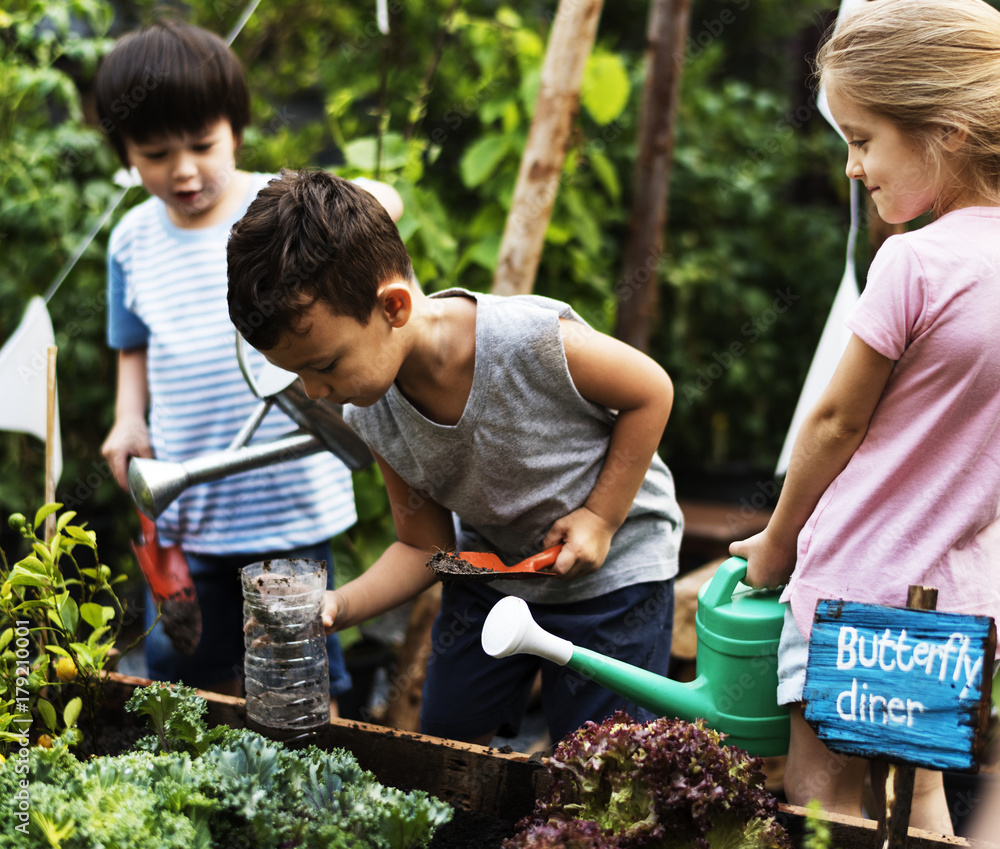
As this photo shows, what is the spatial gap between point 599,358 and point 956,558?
1.76 ft

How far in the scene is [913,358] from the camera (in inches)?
41.9

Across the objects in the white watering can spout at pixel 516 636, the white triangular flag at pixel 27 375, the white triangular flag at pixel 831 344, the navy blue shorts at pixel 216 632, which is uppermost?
the white triangular flag at pixel 831 344

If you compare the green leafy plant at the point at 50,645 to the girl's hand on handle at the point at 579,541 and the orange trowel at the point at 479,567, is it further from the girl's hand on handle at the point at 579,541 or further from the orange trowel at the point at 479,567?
the girl's hand on handle at the point at 579,541

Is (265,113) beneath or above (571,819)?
above

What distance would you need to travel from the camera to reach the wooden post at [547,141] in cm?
197

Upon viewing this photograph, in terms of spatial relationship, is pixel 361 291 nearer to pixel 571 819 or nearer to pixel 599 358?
pixel 599 358

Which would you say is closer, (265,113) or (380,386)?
(380,386)

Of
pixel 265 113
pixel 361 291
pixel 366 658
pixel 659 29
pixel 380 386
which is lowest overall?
pixel 366 658

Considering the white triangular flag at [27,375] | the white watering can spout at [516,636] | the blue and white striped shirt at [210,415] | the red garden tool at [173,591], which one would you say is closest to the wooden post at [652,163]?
the blue and white striped shirt at [210,415]

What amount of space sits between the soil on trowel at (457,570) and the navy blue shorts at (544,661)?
0.24m

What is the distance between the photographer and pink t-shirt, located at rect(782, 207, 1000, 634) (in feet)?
3.41

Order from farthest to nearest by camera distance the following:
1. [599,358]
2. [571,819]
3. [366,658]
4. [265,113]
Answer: [265,113] → [366,658] → [599,358] → [571,819]

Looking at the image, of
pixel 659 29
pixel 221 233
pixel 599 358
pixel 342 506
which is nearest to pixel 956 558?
pixel 599 358

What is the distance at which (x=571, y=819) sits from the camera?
41.0 inches
